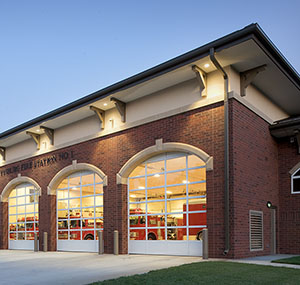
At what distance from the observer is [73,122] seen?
21078 millimetres

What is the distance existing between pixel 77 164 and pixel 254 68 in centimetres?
1033

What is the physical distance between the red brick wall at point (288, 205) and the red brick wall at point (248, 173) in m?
0.30

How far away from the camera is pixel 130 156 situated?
17.4 m

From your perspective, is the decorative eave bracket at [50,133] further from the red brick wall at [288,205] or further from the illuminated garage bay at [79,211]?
the red brick wall at [288,205]

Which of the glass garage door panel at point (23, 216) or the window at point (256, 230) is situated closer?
the window at point (256, 230)

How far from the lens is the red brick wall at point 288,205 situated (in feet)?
51.9

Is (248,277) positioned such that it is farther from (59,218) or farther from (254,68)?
(59,218)

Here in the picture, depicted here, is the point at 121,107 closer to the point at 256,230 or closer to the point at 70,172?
the point at 70,172

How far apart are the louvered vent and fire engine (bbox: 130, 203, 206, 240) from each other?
180cm

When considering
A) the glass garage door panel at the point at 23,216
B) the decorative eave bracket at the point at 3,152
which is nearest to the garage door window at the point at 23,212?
the glass garage door panel at the point at 23,216

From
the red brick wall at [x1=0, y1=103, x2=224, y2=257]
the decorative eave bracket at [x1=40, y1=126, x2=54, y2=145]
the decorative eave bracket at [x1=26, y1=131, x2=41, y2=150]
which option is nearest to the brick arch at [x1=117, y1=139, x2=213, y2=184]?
the red brick wall at [x1=0, y1=103, x2=224, y2=257]

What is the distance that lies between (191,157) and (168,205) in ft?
7.69

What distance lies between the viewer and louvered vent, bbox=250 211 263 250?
47.6 feet

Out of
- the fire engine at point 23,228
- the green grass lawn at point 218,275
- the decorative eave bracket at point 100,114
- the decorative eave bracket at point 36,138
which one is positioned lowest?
the fire engine at point 23,228
